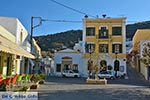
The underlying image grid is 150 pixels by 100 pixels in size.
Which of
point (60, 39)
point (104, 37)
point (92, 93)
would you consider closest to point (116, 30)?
point (104, 37)

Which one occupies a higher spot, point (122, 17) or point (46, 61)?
point (122, 17)

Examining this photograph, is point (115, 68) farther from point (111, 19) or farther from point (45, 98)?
point (45, 98)

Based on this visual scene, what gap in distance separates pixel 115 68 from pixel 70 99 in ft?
106

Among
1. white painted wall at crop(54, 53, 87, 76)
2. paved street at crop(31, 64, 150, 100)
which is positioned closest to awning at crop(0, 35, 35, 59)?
paved street at crop(31, 64, 150, 100)

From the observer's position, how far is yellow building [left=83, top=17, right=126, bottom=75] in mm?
44250

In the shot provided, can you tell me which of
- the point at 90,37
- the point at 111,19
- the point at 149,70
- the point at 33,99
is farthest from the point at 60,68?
the point at 33,99

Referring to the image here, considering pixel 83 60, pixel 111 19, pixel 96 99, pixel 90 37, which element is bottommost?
pixel 96 99

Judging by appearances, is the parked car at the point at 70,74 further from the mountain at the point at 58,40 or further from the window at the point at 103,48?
the mountain at the point at 58,40

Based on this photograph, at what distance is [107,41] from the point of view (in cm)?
4472

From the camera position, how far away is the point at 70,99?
1284 cm

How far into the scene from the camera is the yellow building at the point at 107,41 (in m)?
44.2

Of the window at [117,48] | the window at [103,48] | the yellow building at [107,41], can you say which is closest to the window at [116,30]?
the yellow building at [107,41]

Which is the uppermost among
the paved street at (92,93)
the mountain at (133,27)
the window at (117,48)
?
the mountain at (133,27)

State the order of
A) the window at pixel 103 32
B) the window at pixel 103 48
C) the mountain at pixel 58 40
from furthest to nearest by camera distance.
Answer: the mountain at pixel 58 40 < the window at pixel 103 32 < the window at pixel 103 48
